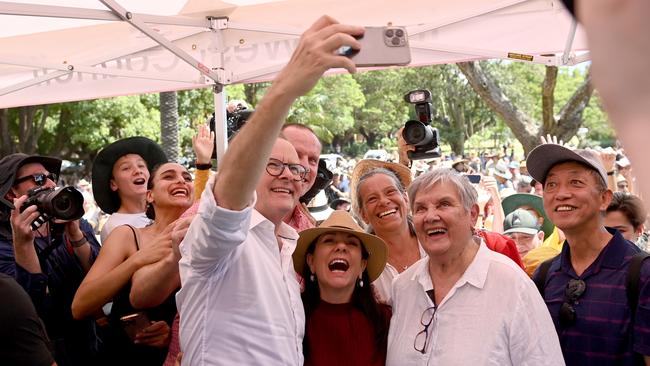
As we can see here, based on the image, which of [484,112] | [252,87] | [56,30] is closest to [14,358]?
[56,30]

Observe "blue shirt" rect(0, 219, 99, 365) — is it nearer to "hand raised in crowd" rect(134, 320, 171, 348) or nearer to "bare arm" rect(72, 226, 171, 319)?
"bare arm" rect(72, 226, 171, 319)

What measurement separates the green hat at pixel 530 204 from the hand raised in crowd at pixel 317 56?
4.79m

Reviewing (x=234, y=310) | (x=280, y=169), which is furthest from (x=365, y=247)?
(x=234, y=310)

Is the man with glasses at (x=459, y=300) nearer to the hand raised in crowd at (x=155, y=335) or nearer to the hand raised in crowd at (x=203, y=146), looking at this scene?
the hand raised in crowd at (x=155, y=335)

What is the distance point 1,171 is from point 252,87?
26.8 meters

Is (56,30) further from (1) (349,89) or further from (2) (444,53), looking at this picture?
(1) (349,89)

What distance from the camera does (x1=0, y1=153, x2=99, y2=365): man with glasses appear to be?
3.22 m

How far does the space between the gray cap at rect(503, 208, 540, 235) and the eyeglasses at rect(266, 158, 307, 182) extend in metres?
3.52

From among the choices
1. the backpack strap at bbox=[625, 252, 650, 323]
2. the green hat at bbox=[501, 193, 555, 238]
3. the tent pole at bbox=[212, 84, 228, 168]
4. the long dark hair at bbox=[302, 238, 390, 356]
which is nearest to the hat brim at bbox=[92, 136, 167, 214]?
the tent pole at bbox=[212, 84, 228, 168]

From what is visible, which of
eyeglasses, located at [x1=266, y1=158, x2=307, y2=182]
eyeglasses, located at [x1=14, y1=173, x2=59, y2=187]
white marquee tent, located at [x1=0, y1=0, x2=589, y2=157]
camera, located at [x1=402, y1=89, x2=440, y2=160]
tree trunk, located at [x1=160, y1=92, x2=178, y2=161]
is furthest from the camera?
tree trunk, located at [x1=160, y1=92, x2=178, y2=161]

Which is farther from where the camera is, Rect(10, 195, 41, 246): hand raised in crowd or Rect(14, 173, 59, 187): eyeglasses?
Rect(14, 173, 59, 187): eyeglasses

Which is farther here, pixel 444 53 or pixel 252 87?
pixel 252 87

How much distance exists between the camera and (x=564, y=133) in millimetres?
12461

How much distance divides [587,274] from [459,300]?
571mm
